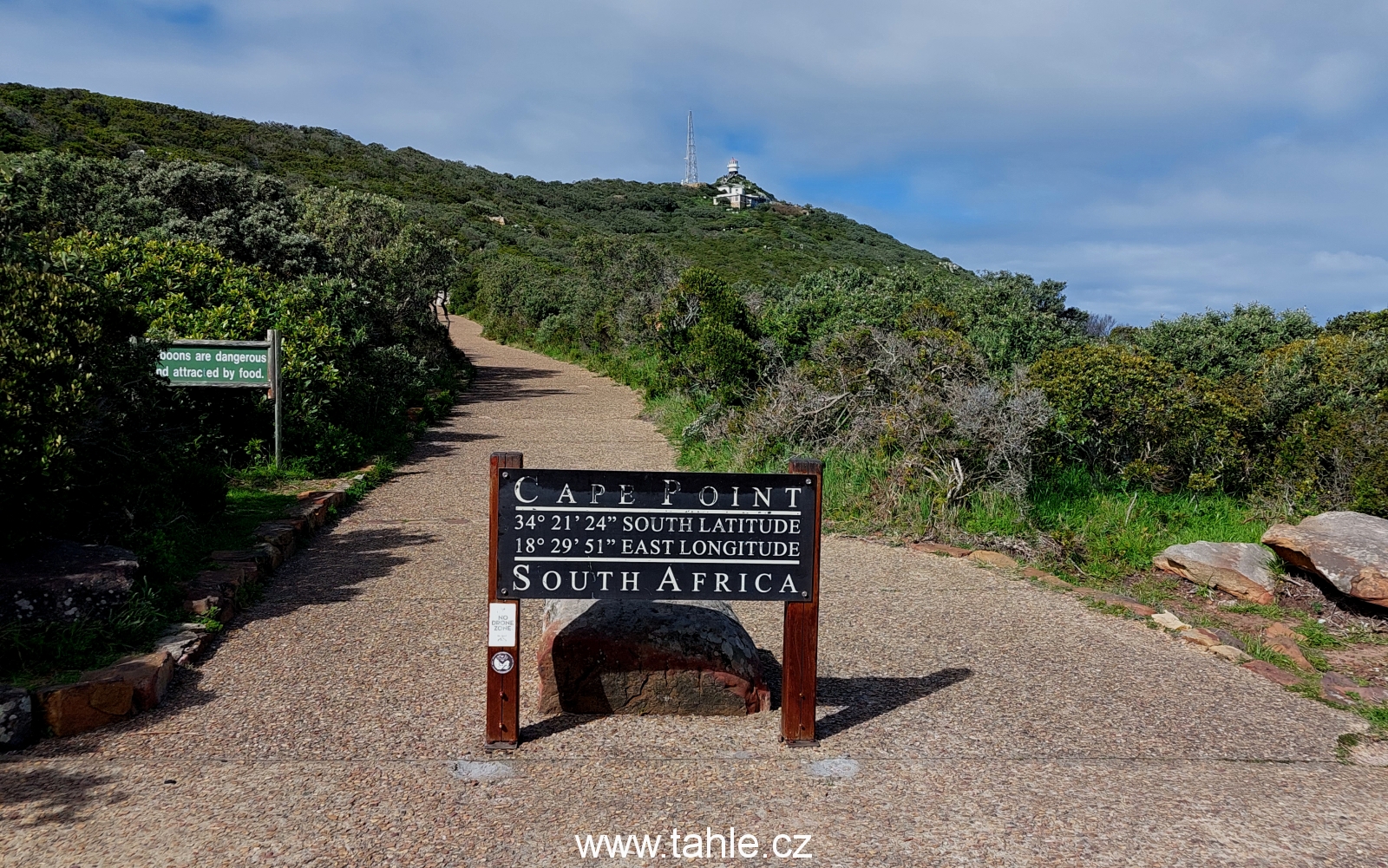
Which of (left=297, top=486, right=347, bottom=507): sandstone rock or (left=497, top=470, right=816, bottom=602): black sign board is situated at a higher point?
(left=497, top=470, right=816, bottom=602): black sign board

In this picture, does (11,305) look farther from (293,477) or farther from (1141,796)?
(1141,796)

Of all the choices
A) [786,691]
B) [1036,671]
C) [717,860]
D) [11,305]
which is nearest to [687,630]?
[786,691]

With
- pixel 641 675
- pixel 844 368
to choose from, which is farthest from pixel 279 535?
pixel 844 368

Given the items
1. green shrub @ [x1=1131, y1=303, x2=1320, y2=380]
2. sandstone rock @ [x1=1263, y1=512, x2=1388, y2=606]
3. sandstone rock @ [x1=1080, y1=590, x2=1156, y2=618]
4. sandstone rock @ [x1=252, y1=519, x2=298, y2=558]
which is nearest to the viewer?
sandstone rock @ [x1=1263, y1=512, x2=1388, y2=606]

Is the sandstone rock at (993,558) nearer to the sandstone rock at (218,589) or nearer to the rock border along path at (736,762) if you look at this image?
the rock border along path at (736,762)

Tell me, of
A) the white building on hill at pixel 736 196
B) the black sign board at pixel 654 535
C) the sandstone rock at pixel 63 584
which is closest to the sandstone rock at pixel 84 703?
the sandstone rock at pixel 63 584

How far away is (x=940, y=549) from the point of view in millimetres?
7395

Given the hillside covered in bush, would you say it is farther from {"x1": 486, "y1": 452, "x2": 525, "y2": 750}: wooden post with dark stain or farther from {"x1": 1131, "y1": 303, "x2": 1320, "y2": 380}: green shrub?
{"x1": 486, "y1": 452, "x2": 525, "y2": 750}: wooden post with dark stain

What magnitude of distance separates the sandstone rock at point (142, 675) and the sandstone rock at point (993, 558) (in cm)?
531

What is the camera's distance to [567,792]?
3.50 meters

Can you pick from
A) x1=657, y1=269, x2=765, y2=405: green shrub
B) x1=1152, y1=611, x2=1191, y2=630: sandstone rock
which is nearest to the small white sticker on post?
x1=1152, y1=611, x2=1191, y2=630: sandstone rock

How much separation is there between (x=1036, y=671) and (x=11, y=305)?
218 inches

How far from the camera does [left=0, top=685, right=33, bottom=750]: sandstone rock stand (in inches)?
146

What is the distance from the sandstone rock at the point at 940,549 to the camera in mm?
7311
